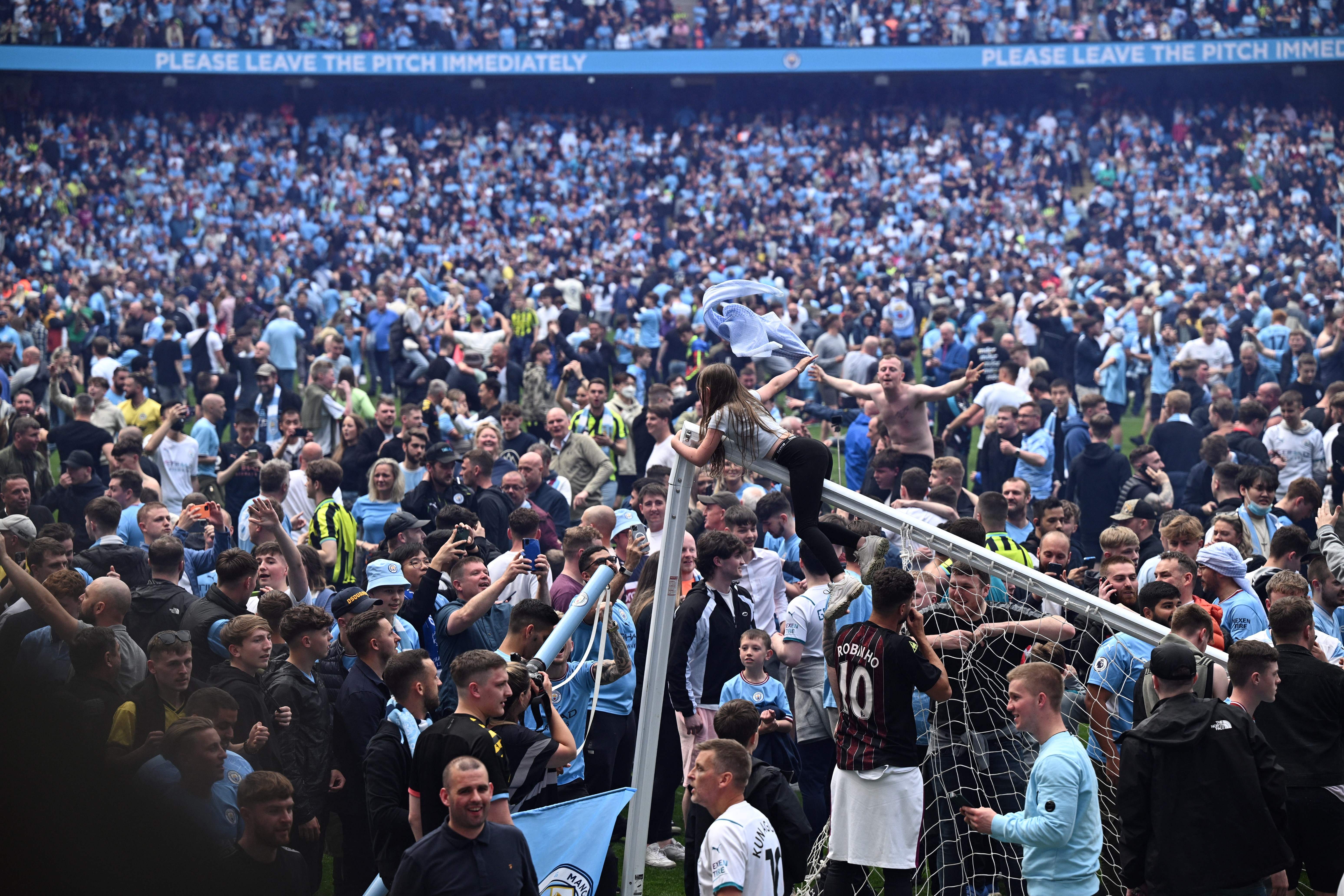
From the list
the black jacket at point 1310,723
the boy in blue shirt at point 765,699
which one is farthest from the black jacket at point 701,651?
the black jacket at point 1310,723

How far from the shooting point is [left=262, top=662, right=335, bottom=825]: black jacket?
17.8 feet

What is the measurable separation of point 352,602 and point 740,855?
2850mm

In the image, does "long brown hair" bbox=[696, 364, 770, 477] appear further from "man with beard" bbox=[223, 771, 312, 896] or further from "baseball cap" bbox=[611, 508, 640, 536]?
"baseball cap" bbox=[611, 508, 640, 536]

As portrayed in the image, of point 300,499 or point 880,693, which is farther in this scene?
point 300,499

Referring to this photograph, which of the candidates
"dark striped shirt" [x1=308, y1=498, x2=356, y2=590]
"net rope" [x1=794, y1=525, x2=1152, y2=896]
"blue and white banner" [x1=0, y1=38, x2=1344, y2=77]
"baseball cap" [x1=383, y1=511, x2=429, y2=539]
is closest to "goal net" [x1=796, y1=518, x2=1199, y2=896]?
"net rope" [x1=794, y1=525, x2=1152, y2=896]

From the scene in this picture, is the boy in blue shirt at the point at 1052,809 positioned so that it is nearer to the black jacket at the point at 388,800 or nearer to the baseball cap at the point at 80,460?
the black jacket at the point at 388,800

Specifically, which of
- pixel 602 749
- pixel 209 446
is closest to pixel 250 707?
pixel 602 749

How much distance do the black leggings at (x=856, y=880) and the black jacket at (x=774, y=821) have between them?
0.77ft

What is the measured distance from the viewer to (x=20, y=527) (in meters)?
7.79

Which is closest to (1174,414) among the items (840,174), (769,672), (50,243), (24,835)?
(769,672)

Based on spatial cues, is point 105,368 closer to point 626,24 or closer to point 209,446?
point 209,446

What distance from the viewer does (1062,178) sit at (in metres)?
36.8

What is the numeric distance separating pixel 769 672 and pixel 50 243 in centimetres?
3059

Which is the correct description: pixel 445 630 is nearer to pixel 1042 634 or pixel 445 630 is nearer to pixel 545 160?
pixel 1042 634
